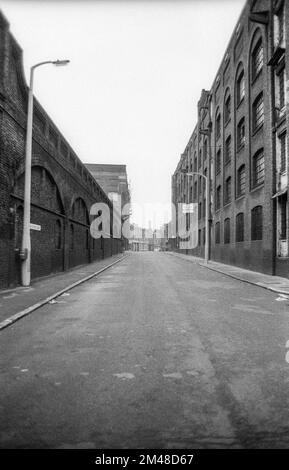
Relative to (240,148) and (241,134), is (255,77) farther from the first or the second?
(240,148)

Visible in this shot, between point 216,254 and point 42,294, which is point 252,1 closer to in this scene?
point 216,254

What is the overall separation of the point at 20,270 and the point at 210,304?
300 inches

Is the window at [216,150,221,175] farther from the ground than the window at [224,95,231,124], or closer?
closer

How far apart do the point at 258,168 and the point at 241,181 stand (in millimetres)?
3572

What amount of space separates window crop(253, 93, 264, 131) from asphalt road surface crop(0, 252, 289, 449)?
16399mm

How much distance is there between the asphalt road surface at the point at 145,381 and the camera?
2811 mm

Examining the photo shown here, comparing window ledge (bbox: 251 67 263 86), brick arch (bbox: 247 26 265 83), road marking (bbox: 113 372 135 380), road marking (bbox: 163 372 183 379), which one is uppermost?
brick arch (bbox: 247 26 265 83)

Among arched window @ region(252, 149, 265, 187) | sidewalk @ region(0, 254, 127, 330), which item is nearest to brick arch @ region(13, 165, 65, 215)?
sidewalk @ region(0, 254, 127, 330)

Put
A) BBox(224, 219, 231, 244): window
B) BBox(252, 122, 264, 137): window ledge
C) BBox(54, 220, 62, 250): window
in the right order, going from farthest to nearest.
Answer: BBox(224, 219, 231, 244): window < BBox(252, 122, 264, 137): window ledge < BBox(54, 220, 62, 250): window

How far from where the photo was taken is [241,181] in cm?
2469

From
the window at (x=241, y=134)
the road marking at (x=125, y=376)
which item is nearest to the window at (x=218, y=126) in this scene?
the window at (x=241, y=134)

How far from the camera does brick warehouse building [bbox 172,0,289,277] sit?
17.4 metres

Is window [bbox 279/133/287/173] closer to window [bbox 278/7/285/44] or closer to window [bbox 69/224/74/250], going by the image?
window [bbox 278/7/285/44]

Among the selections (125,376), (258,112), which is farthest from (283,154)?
(125,376)
